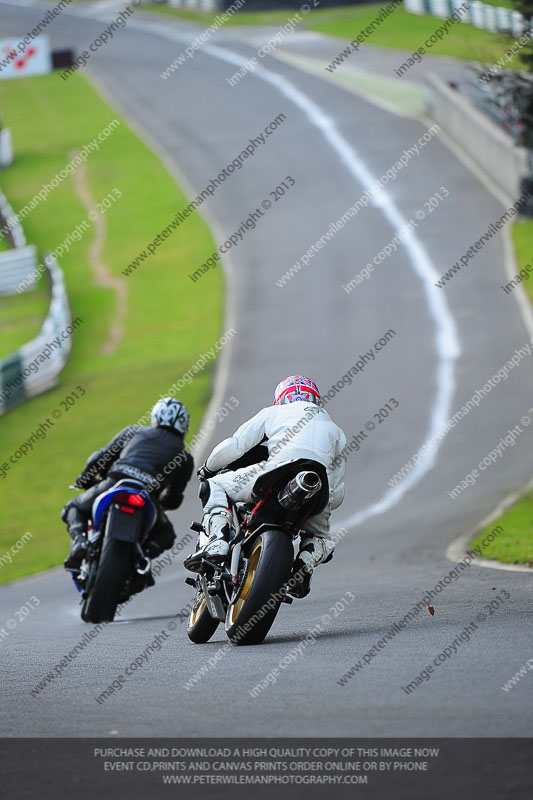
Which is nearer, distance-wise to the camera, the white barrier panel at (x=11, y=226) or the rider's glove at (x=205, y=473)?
the rider's glove at (x=205, y=473)

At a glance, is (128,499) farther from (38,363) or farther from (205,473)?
(38,363)

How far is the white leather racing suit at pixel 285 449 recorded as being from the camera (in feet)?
28.1

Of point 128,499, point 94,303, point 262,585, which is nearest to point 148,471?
point 128,499

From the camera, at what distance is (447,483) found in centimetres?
1877

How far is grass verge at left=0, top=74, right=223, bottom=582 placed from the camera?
20.5 meters

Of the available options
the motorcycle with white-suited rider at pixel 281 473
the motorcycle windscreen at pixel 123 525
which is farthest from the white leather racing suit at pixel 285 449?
the motorcycle windscreen at pixel 123 525

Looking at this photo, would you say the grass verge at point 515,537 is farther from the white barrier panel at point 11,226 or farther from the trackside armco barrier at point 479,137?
the white barrier panel at point 11,226

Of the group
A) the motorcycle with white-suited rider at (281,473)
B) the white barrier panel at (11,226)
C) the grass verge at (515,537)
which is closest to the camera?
the motorcycle with white-suited rider at (281,473)

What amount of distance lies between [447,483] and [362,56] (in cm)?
4129

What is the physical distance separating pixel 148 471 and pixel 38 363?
1497cm

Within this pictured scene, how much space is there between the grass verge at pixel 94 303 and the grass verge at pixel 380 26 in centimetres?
1249

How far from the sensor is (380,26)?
61.5 m

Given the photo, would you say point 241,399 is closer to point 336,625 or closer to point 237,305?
point 237,305

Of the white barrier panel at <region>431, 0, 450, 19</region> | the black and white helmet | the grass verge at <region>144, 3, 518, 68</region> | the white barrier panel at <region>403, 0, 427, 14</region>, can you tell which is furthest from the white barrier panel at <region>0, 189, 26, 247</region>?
the white barrier panel at <region>403, 0, 427, 14</region>
